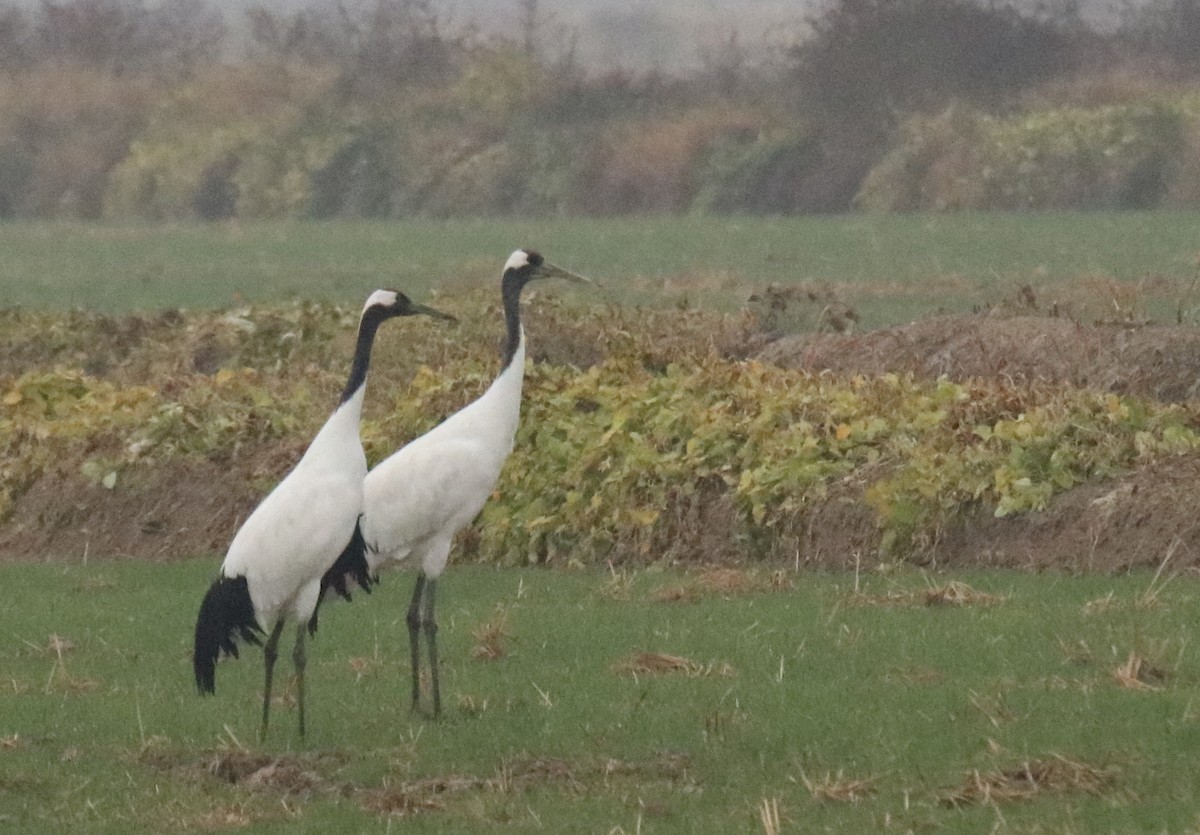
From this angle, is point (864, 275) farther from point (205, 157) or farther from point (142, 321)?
point (205, 157)

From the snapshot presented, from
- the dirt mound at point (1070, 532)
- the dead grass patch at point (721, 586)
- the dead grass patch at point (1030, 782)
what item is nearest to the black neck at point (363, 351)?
the dead grass patch at point (721, 586)

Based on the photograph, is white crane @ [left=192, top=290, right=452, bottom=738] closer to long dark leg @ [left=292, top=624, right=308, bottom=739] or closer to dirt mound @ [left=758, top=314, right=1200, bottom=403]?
long dark leg @ [left=292, top=624, right=308, bottom=739]

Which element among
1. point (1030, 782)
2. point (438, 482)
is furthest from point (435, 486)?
point (1030, 782)

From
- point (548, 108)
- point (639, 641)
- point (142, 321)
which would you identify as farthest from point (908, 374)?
point (548, 108)

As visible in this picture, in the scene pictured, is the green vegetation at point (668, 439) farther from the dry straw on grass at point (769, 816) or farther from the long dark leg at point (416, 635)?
the dry straw on grass at point (769, 816)

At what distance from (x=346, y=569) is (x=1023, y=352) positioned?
27.6ft

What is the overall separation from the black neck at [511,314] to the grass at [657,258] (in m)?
13.3

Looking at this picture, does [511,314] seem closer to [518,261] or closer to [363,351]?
[518,261]

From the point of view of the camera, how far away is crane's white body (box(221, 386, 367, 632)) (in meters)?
11.1

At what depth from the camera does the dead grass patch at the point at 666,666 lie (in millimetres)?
11984

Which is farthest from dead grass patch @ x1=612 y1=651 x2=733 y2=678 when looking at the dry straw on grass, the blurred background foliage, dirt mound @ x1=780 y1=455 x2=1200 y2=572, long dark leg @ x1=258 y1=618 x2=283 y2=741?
the blurred background foliage

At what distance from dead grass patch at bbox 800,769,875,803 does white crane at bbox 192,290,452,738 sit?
2548 mm

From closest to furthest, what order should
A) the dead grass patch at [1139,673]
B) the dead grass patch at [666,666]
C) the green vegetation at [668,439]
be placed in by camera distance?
1. the dead grass patch at [1139,673]
2. the dead grass patch at [666,666]
3. the green vegetation at [668,439]

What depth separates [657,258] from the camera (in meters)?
40.4
